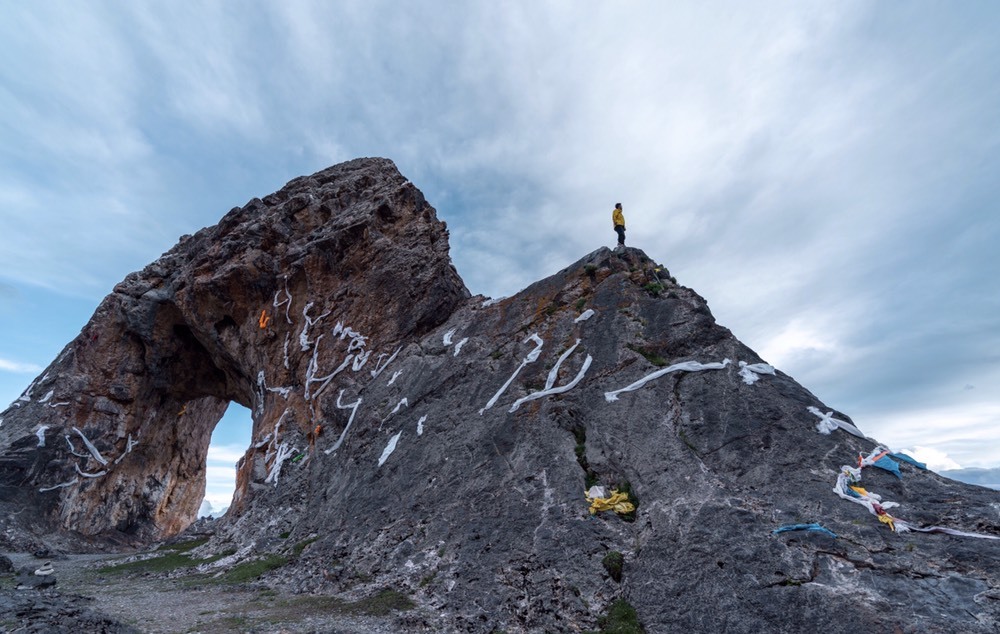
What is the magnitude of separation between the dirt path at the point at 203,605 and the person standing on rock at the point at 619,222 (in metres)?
16.0

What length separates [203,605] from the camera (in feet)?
43.0

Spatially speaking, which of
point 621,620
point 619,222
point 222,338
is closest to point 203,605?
point 621,620

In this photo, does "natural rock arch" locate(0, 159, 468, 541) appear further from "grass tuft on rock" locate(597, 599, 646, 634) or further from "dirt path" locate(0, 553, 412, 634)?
"grass tuft on rock" locate(597, 599, 646, 634)

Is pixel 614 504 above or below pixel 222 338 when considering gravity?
below

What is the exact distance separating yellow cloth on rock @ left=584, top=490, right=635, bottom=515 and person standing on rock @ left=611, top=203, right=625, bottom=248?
11.6 metres

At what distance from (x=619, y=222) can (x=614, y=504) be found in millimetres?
12485

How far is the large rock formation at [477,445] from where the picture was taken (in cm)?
981

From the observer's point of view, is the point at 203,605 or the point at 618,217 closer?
the point at 203,605

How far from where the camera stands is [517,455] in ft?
49.8

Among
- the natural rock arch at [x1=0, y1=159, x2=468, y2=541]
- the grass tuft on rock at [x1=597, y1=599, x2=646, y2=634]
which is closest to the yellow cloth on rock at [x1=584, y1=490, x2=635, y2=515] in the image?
the grass tuft on rock at [x1=597, y1=599, x2=646, y2=634]

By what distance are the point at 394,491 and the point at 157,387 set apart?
1137 inches

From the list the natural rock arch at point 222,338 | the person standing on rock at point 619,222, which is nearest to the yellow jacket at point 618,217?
the person standing on rock at point 619,222

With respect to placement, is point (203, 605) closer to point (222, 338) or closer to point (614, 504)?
point (614, 504)

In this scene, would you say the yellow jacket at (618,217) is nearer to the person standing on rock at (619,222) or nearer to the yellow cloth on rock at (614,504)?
the person standing on rock at (619,222)
